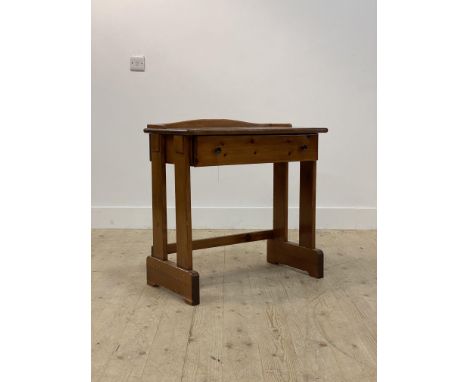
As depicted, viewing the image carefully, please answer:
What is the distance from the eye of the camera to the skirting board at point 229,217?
391 cm

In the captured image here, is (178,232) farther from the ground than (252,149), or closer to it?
closer to it

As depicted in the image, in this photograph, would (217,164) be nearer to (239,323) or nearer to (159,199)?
(159,199)

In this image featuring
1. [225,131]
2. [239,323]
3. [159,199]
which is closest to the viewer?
[239,323]

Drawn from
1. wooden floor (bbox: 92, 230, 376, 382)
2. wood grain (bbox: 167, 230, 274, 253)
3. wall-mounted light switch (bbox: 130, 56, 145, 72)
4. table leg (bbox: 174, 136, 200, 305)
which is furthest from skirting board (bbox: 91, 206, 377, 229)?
table leg (bbox: 174, 136, 200, 305)

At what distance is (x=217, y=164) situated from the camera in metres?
2.25

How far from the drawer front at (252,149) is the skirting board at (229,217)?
1418 millimetres

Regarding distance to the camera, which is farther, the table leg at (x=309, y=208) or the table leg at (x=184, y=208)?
the table leg at (x=309, y=208)

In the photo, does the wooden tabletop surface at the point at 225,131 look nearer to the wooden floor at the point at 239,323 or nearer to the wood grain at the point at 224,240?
the wood grain at the point at 224,240

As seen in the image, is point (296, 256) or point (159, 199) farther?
point (296, 256)

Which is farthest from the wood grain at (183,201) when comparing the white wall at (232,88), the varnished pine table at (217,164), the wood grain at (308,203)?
the white wall at (232,88)

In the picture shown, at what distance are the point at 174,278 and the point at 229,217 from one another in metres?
1.60

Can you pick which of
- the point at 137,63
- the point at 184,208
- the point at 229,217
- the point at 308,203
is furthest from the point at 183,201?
the point at 137,63
